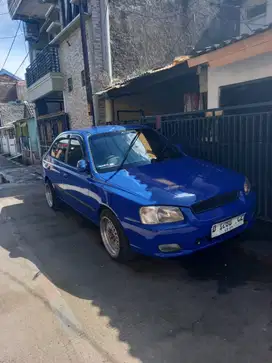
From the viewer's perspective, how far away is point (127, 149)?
4.14m

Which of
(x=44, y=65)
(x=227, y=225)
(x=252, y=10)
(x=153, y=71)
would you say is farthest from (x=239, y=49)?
(x=44, y=65)

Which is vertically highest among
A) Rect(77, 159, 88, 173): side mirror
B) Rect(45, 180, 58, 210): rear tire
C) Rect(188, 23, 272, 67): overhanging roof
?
Rect(188, 23, 272, 67): overhanging roof

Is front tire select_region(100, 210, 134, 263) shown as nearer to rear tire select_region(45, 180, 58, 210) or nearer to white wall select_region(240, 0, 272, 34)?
rear tire select_region(45, 180, 58, 210)

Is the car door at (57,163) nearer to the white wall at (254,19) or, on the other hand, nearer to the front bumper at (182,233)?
the front bumper at (182,233)

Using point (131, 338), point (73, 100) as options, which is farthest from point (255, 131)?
point (73, 100)

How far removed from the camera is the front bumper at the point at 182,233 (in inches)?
111

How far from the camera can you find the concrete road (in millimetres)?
2146

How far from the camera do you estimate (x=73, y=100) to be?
1200 centimetres

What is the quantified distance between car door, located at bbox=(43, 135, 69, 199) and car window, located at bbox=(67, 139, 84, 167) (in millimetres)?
213

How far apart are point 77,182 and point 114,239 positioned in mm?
1176

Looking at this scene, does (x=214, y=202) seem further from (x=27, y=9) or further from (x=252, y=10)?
(x=27, y=9)

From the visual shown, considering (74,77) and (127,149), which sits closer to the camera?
(127,149)

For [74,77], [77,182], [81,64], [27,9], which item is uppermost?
[27,9]

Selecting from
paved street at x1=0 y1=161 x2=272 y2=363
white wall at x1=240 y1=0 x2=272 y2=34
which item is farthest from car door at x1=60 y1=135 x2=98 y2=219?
white wall at x1=240 y1=0 x2=272 y2=34
